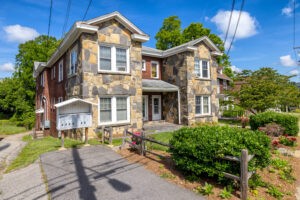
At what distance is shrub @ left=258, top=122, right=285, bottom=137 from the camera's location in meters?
9.51

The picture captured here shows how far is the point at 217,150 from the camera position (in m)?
4.43

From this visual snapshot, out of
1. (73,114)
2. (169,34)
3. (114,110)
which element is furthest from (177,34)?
(73,114)

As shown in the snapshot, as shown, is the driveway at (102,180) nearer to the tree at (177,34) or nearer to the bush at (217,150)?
the bush at (217,150)

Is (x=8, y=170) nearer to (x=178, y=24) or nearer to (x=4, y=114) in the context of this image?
(x=178, y=24)

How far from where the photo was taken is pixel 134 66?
38.2ft

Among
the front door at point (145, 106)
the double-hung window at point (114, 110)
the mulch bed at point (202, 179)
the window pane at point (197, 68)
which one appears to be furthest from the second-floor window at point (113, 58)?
the window pane at point (197, 68)

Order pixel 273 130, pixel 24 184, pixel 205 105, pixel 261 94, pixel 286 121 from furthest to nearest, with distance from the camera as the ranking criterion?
pixel 205 105 < pixel 261 94 < pixel 286 121 < pixel 273 130 < pixel 24 184

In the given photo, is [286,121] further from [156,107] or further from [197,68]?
[156,107]

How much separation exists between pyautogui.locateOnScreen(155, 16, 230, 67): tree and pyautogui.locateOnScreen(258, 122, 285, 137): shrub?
851 inches

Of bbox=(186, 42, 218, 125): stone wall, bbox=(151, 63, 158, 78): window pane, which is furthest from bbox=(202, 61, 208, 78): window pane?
bbox=(151, 63, 158, 78): window pane

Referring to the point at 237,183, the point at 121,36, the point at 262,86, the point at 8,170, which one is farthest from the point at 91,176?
the point at 262,86

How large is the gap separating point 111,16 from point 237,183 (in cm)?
1036

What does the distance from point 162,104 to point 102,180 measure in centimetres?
1196

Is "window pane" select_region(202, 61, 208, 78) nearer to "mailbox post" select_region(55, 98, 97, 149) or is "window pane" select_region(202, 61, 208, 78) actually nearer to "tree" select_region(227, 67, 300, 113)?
"tree" select_region(227, 67, 300, 113)
